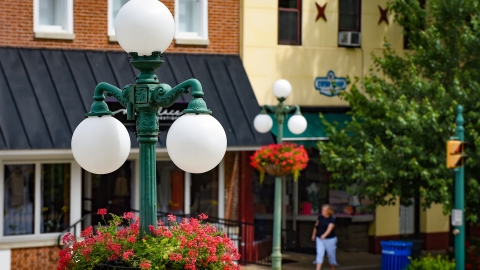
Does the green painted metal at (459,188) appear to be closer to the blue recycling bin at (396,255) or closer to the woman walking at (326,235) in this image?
the blue recycling bin at (396,255)

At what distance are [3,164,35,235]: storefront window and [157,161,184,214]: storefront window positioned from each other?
2985 mm

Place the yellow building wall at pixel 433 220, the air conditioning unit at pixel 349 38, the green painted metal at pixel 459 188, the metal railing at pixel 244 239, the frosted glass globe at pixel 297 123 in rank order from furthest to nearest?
the yellow building wall at pixel 433 220 → the air conditioning unit at pixel 349 38 → the metal railing at pixel 244 239 → the green painted metal at pixel 459 188 → the frosted glass globe at pixel 297 123

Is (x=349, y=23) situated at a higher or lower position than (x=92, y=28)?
higher

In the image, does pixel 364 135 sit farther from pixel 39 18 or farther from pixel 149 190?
pixel 149 190

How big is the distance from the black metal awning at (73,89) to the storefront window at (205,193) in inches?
55.4

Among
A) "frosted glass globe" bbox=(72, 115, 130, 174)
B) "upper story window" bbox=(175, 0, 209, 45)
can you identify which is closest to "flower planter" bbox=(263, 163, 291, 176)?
"upper story window" bbox=(175, 0, 209, 45)

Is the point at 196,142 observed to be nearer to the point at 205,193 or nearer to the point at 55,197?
the point at 55,197

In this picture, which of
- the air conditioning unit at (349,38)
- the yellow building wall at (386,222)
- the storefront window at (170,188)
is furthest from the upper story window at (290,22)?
the yellow building wall at (386,222)

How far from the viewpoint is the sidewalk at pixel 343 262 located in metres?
20.9

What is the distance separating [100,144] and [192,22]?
13.8m

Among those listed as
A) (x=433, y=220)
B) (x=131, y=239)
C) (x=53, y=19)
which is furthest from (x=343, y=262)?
(x=131, y=239)

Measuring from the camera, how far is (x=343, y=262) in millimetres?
21953

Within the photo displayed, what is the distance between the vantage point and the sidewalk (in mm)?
20922

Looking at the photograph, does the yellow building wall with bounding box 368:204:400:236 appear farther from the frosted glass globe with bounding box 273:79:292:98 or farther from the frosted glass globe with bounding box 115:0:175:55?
the frosted glass globe with bounding box 115:0:175:55
